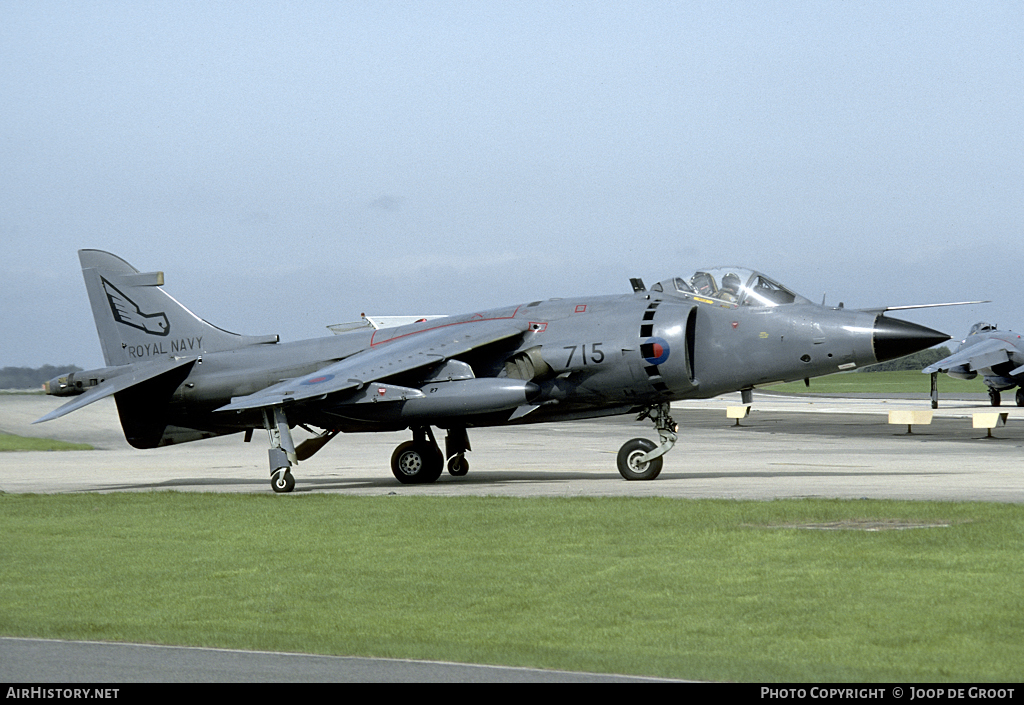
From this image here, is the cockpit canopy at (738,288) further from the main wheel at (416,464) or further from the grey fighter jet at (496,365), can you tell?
the main wheel at (416,464)

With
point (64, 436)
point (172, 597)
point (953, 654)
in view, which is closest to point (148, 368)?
point (172, 597)

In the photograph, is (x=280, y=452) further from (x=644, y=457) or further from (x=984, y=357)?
(x=984, y=357)

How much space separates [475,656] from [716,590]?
111 inches

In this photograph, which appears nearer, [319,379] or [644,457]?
[319,379]

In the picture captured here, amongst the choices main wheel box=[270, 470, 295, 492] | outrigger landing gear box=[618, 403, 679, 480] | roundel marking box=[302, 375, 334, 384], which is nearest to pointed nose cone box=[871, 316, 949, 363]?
outrigger landing gear box=[618, 403, 679, 480]

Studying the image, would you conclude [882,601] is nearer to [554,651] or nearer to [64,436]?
[554,651]

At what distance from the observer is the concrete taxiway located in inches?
764

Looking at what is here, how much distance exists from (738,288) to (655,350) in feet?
6.21

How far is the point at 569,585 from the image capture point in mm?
10359

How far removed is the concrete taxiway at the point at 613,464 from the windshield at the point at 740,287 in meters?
3.12

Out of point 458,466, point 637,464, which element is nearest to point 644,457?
point 637,464

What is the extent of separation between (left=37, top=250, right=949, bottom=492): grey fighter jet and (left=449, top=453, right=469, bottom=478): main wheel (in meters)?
0.35

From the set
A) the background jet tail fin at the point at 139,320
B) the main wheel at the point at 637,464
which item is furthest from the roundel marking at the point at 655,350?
the background jet tail fin at the point at 139,320

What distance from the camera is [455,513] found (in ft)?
51.2
